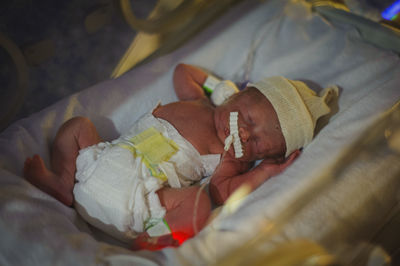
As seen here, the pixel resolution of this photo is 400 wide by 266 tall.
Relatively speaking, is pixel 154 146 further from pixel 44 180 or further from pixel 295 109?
pixel 295 109

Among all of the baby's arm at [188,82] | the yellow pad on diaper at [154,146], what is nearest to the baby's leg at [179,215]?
the yellow pad on diaper at [154,146]

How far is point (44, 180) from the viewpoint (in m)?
0.99

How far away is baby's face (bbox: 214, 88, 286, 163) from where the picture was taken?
1.11 meters

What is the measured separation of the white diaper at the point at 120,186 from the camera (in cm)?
98

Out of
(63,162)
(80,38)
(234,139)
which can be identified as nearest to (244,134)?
(234,139)

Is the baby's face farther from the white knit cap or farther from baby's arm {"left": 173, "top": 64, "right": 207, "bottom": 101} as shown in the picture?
baby's arm {"left": 173, "top": 64, "right": 207, "bottom": 101}

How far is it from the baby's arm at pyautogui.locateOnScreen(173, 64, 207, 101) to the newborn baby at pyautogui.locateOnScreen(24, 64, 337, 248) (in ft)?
0.38

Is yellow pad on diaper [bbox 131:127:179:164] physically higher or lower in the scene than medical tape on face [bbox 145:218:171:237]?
higher

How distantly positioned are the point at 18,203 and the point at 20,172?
0.70ft

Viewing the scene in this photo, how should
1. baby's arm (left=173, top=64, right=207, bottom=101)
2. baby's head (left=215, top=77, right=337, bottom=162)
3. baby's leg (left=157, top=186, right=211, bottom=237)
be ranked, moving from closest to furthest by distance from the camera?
baby's leg (left=157, top=186, right=211, bottom=237), baby's head (left=215, top=77, right=337, bottom=162), baby's arm (left=173, top=64, right=207, bottom=101)

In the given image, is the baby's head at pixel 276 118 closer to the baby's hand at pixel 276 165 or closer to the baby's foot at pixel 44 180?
the baby's hand at pixel 276 165

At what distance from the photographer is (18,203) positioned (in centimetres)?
83

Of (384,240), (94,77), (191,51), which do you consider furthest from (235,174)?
(94,77)

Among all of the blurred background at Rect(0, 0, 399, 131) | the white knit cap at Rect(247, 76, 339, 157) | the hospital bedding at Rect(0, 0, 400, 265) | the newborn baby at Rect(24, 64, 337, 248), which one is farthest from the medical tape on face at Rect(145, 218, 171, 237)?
the blurred background at Rect(0, 0, 399, 131)
